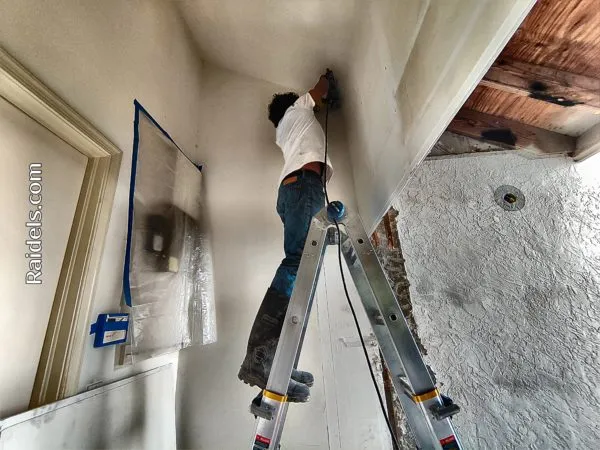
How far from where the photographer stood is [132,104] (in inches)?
50.8

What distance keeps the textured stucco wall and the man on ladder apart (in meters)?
0.54

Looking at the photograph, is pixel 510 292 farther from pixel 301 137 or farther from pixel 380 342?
pixel 301 137

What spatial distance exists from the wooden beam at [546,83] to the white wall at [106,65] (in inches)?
60.2

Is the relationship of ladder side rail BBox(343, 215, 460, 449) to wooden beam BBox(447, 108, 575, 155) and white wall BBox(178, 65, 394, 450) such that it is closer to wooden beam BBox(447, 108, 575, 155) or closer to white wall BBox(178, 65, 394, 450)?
white wall BBox(178, 65, 394, 450)

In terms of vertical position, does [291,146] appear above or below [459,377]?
above

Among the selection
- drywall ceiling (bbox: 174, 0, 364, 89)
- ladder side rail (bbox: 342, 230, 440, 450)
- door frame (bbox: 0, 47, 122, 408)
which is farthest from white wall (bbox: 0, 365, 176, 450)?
drywall ceiling (bbox: 174, 0, 364, 89)

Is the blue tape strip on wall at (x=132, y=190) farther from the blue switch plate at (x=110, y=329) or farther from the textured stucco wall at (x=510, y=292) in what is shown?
the textured stucco wall at (x=510, y=292)

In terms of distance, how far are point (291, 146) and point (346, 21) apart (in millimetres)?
661

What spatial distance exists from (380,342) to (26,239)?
1.04m

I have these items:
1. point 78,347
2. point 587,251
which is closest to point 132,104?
point 78,347

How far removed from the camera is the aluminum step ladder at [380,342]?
583 millimetres

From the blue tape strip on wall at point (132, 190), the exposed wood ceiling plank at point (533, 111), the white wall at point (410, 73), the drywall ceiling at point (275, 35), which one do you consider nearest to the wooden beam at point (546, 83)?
the exposed wood ceiling plank at point (533, 111)

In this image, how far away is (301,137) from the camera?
139 cm

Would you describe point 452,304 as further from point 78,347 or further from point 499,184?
point 78,347
